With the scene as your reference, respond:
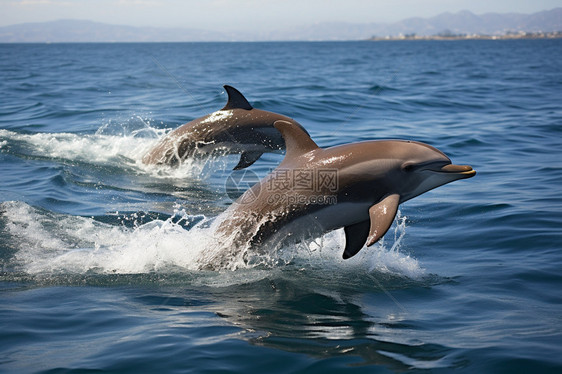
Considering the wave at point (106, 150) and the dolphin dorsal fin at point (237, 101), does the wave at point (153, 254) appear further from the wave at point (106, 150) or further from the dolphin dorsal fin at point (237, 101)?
the wave at point (106, 150)

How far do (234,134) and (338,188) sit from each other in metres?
5.09

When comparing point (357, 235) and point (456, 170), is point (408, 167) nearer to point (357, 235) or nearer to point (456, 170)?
point (456, 170)

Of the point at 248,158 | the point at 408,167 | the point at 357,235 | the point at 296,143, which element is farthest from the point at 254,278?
the point at 248,158

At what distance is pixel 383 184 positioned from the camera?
260 inches

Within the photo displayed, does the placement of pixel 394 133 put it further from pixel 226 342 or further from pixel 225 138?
pixel 226 342

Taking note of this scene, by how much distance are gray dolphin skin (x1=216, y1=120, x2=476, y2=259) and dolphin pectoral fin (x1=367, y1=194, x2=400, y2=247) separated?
1cm

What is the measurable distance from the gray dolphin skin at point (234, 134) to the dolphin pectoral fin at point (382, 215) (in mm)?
4867

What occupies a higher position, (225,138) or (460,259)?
(225,138)

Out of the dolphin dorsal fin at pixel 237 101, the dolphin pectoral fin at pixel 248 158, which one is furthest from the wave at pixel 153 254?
the dolphin dorsal fin at pixel 237 101

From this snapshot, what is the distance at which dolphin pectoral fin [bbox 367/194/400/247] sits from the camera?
6.04 meters

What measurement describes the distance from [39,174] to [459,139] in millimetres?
10071

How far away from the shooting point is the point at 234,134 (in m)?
11.5

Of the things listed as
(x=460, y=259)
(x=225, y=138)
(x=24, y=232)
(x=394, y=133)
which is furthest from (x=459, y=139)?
(x=24, y=232)

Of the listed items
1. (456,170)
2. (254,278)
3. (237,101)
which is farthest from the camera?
(237,101)
